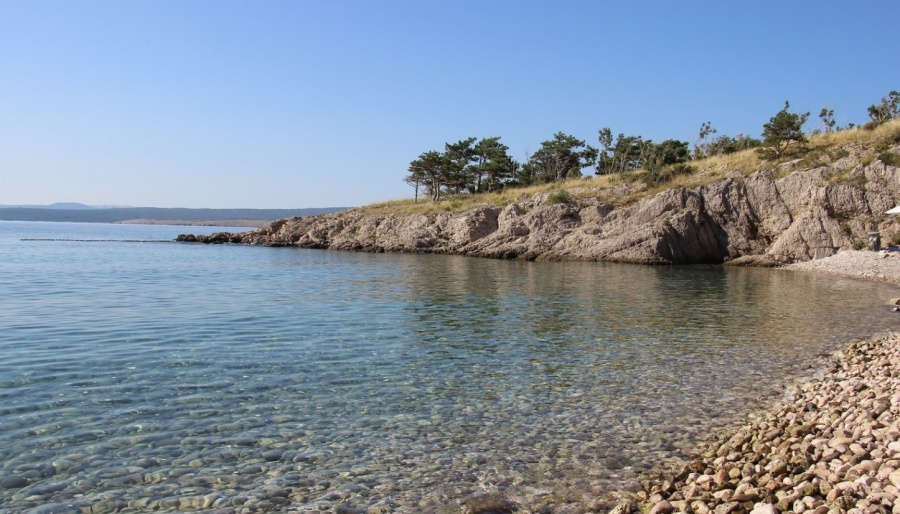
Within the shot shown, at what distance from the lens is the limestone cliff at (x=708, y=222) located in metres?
41.5

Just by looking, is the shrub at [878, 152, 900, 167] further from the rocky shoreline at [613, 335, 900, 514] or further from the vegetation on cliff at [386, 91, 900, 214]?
the rocky shoreline at [613, 335, 900, 514]

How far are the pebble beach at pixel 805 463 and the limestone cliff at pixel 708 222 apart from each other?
1421 inches

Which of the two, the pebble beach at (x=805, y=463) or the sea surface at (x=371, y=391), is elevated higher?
the pebble beach at (x=805, y=463)

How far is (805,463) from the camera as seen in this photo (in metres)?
6.32

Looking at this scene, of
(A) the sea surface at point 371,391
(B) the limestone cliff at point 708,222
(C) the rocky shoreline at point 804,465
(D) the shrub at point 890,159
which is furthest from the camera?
(D) the shrub at point 890,159

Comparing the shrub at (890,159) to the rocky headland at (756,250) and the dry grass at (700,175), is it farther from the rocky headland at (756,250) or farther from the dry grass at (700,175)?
the dry grass at (700,175)

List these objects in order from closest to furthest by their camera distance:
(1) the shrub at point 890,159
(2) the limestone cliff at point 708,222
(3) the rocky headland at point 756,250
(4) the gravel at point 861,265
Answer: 1. (3) the rocky headland at point 756,250
2. (4) the gravel at point 861,265
3. (2) the limestone cliff at point 708,222
4. (1) the shrub at point 890,159

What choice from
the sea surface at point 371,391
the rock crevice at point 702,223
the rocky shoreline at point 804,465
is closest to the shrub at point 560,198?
the rock crevice at point 702,223

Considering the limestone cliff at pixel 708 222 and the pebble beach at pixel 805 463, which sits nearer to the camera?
the pebble beach at pixel 805 463

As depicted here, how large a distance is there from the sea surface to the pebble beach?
1.93ft

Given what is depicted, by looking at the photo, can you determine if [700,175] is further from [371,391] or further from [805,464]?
[805,464]

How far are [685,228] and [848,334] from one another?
3123 cm

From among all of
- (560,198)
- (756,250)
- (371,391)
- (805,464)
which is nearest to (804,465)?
(805,464)

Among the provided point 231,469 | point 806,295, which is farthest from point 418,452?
point 806,295
